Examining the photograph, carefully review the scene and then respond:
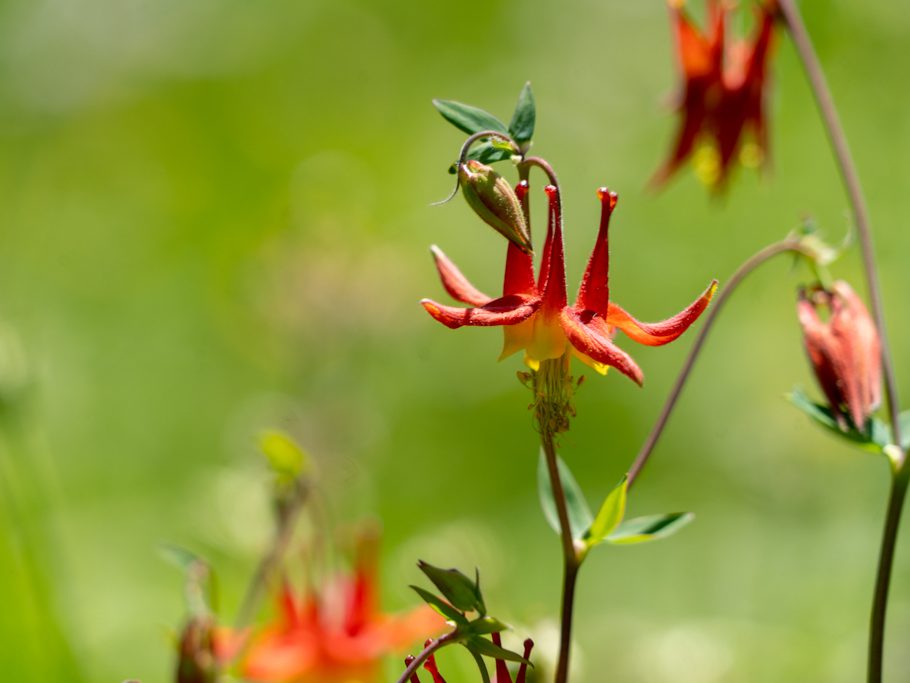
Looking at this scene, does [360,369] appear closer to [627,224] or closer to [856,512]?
[856,512]

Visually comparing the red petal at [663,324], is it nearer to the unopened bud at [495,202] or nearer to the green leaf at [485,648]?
the unopened bud at [495,202]

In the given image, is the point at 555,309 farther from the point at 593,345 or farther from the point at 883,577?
the point at 883,577

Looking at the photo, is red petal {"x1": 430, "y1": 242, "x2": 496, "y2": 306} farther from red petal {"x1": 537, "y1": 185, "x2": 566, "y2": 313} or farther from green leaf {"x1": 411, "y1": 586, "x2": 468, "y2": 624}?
green leaf {"x1": 411, "y1": 586, "x2": 468, "y2": 624}

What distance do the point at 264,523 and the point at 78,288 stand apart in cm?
302

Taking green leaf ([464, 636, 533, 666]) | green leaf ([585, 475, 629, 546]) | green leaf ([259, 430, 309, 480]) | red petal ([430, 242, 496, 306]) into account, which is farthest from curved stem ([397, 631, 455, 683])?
green leaf ([259, 430, 309, 480])

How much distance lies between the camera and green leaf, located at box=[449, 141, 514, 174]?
107 cm

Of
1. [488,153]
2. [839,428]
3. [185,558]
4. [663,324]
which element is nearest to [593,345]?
[663,324]

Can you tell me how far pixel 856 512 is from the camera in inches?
123

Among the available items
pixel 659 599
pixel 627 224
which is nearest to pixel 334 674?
pixel 659 599

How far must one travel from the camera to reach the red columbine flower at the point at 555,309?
1.06 metres

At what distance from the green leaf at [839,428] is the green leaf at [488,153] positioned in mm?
381

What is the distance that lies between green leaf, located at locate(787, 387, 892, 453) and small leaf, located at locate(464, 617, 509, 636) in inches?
14.8

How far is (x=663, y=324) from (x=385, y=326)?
91.4 inches

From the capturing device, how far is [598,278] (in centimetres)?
110
